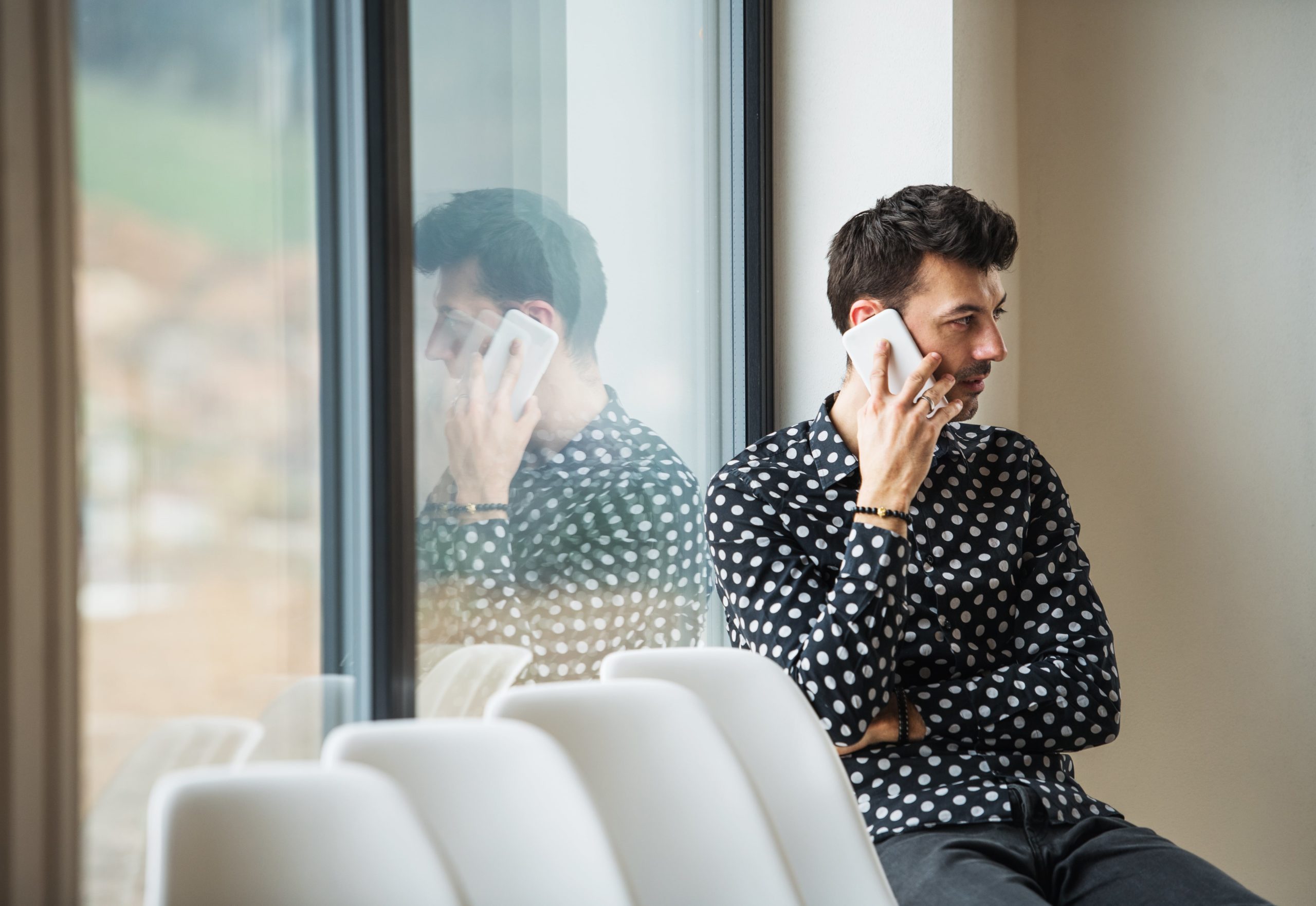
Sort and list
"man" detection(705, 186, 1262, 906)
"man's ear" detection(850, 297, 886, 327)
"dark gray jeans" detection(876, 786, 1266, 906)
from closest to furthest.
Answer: "dark gray jeans" detection(876, 786, 1266, 906), "man" detection(705, 186, 1262, 906), "man's ear" detection(850, 297, 886, 327)

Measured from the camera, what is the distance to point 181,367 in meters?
1.08

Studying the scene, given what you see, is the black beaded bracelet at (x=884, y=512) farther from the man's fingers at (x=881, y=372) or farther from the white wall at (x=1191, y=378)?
the white wall at (x=1191, y=378)

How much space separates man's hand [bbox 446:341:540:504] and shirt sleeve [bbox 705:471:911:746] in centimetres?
34

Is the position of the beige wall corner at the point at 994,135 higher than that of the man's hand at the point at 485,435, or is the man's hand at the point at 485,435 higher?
the beige wall corner at the point at 994,135

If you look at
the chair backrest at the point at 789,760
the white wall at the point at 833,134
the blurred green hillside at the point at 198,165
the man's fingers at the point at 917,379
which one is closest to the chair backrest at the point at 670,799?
the chair backrest at the point at 789,760

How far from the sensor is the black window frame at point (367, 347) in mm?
1275

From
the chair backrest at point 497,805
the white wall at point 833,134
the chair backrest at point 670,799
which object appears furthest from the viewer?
the white wall at point 833,134

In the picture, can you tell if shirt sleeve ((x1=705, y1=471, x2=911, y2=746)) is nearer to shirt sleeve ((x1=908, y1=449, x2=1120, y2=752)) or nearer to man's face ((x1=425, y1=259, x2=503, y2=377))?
shirt sleeve ((x1=908, y1=449, x2=1120, y2=752))

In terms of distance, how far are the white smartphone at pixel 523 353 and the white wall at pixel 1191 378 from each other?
4.44 ft

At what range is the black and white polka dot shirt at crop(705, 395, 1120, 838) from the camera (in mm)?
1529

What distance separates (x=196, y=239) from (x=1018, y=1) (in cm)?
208

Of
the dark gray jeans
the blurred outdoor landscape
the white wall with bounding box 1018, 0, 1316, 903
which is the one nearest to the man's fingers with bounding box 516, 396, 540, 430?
the blurred outdoor landscape

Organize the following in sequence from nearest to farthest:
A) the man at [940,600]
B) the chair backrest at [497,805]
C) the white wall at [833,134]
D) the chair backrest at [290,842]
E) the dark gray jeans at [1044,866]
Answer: the chair backrest at [290,842] < the chair backrest at [497,805] < the dark gray jeans at [1044,866] < the man at [940,600] < the white wall at [833,134]

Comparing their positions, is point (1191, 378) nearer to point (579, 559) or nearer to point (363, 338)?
point (579, 559)
